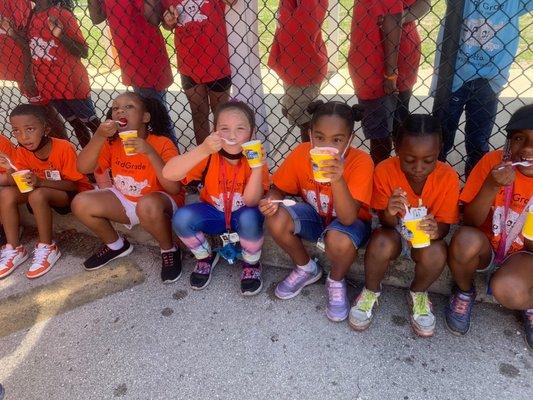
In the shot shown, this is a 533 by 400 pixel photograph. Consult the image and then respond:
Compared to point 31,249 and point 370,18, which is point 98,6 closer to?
point 31,249

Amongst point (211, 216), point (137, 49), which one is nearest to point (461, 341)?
point (211, 216)

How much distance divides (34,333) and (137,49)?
1.90m

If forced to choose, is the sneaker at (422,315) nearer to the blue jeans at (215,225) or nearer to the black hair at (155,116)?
the blue jeans at (215,225)

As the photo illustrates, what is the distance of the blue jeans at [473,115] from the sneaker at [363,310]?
905 mm

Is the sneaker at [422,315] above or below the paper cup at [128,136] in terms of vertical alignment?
below

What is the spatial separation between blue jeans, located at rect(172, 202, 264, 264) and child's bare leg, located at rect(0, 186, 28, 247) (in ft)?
3.71

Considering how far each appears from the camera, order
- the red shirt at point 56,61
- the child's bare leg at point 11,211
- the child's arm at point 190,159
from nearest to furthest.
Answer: the child's arm at point 190,159 → the child's bare leg at point 11,211 → the red shirt at point 56,61

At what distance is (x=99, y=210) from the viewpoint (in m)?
2.55

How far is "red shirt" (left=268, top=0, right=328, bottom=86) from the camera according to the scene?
262 cm

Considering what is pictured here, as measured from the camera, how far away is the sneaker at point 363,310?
6.84 ft

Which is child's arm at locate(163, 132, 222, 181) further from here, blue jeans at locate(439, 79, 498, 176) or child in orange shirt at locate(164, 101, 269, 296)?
blue jeans at locate(439, 79, 498, 176)

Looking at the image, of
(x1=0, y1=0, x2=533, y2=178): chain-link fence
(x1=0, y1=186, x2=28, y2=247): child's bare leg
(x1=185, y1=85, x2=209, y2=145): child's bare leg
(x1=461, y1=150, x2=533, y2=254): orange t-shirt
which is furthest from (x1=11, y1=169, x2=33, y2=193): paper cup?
(x1=461, y1=150, x2=533, y2=254): orange t-shirt

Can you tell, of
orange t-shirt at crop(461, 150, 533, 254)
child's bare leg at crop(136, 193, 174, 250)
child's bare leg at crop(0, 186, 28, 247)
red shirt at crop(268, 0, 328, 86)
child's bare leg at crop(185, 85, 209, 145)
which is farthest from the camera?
child's bare leg at crop(185, 85, 209, 145)

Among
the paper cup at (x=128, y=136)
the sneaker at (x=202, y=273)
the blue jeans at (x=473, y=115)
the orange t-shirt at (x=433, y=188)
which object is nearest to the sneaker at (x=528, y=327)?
the orange t-shirt at (x=433, y=188)
